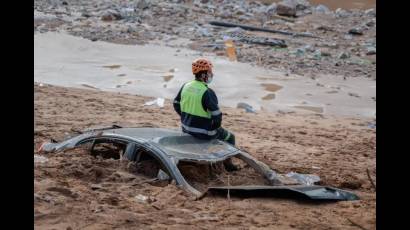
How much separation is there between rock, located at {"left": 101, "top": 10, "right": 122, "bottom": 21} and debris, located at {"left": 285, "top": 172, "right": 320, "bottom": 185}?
13.5 metres

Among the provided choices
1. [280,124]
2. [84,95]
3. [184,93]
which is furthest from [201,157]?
[84,95]

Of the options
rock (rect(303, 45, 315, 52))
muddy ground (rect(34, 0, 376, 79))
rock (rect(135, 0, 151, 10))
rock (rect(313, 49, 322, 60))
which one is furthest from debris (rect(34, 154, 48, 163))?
rock (rect(135, 0, 151, 10))

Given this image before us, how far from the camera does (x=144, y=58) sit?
15344 millimetres

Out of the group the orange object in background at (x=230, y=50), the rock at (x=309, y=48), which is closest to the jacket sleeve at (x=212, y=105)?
the orange object in background at (x=230, y=50)

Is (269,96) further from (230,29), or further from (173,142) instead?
(230,29)

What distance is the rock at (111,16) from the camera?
63.9ft

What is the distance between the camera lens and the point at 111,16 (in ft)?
64.6

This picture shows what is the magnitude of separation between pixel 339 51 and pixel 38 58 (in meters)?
8.38

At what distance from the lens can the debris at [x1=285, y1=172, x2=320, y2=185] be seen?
22.1 feet

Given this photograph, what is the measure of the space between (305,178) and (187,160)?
1701 millimetres

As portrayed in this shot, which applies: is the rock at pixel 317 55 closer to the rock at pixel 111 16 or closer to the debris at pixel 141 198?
the rock at pixel 111 16

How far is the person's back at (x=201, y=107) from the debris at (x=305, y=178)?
80cm
